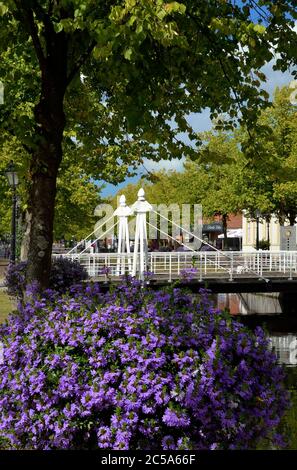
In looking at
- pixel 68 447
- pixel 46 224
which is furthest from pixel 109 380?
→ pixel 46 224

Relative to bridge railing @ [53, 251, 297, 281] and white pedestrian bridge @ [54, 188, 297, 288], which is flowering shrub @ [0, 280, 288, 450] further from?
bridge railing @ [53, 251, 297, 281]

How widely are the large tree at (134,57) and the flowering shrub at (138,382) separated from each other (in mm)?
1835

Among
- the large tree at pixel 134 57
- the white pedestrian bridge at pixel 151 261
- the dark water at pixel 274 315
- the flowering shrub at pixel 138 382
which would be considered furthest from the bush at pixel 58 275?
the flowering shrub at pixel 138 382

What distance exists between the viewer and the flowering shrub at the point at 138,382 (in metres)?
4.18

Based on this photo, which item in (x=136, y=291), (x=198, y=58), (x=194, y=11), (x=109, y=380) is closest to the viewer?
(x=109, y=380)

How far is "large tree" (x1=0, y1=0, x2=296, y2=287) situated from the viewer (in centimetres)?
516

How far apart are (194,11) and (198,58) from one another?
93 cm

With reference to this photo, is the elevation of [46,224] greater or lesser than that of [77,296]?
greater

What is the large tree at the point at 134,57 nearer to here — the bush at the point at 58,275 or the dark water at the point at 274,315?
the bush at the point at 58,275

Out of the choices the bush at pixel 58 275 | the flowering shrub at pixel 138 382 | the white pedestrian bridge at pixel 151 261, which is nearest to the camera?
the flowering shrub at pixel 138 382

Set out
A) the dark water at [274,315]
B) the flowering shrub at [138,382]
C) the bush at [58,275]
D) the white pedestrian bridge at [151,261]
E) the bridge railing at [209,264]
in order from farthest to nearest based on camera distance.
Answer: the bridge railing at [209,264]
the white pedestrian bridge at [151,261]
the dark water at [274,315]
the bush at [58,275]
the flowering shrub at [138,382]

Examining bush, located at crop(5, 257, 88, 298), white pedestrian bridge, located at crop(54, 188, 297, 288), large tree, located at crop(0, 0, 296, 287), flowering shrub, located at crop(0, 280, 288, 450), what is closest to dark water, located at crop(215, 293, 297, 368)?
white pedestrian bridge, located at crop(54, 188, 297, 288)

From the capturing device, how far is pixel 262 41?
7176mm

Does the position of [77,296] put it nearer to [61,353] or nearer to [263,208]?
[61,353]
